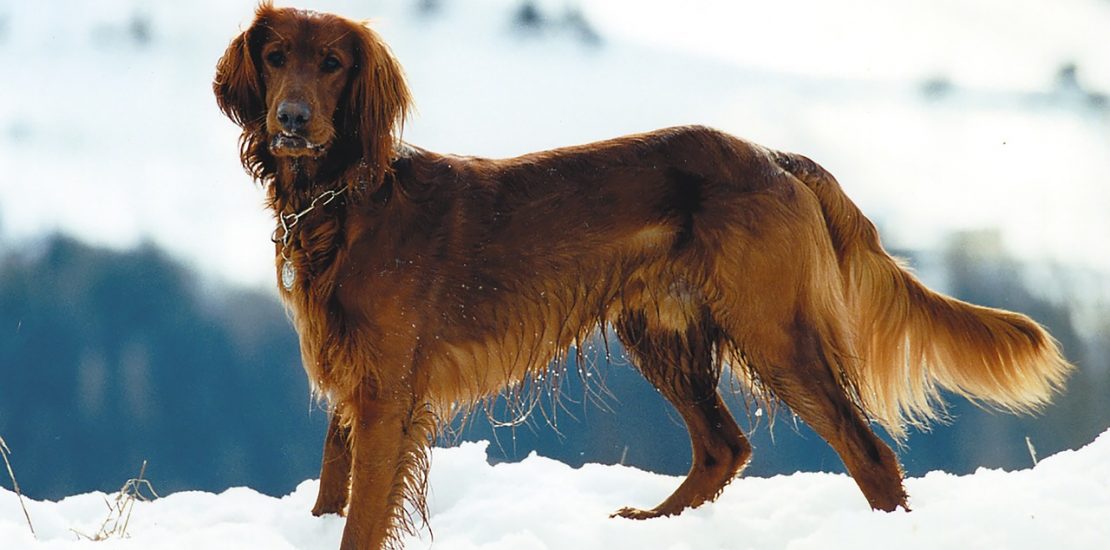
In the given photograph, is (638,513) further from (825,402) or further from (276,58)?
(276,58)

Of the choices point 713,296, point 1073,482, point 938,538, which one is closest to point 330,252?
point 713,296

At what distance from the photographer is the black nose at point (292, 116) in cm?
296

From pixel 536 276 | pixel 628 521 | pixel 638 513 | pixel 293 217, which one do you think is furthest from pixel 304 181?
pixel 638 513

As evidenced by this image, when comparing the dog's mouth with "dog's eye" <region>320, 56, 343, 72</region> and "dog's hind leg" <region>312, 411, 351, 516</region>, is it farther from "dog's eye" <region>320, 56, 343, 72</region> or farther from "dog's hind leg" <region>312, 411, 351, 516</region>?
"dog's hind leg" <region>312, 411, 351, 516</region>

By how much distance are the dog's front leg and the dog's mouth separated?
768 millimetres

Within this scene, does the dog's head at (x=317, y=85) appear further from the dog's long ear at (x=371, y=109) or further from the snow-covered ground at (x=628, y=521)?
the snow-covered ground at (x=628, y=521)

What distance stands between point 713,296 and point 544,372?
2.31 feet

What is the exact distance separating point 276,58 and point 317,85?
163mm

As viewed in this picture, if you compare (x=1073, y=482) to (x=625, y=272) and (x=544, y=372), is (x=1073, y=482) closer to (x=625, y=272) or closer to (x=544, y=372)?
(x=625, y=272)

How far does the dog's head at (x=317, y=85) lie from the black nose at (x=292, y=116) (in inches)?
1.4

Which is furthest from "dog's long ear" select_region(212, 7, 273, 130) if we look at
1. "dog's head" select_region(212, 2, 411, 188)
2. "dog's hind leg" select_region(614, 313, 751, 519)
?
"dog's hind leg" select_region(614, 313, 751, 519)

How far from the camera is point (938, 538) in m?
2.54

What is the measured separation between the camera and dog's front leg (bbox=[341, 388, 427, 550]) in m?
3.11

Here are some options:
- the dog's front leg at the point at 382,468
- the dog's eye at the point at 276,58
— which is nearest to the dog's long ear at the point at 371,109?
the dog's eye at the point at 276,58
